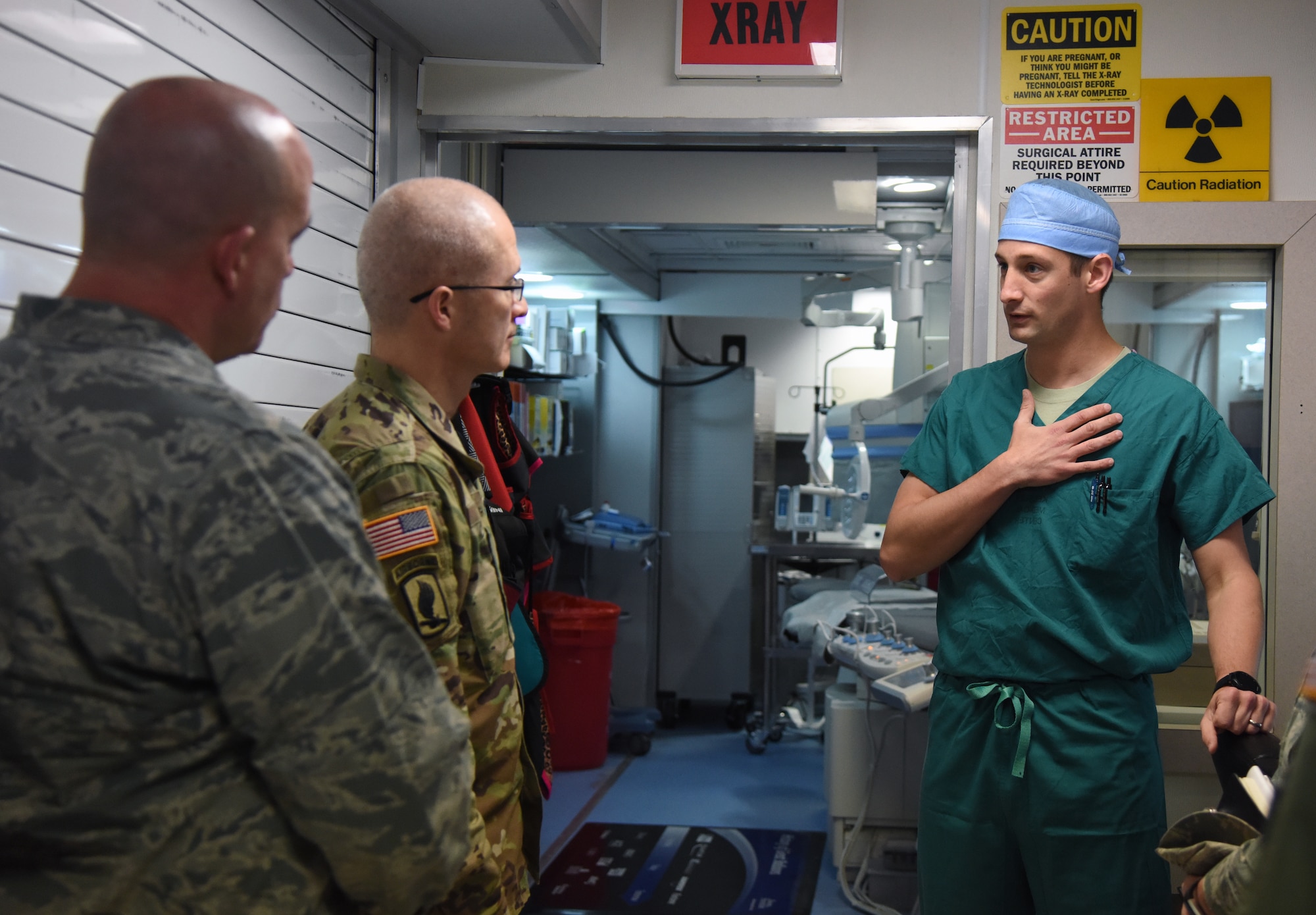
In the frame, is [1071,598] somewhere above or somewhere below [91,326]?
below

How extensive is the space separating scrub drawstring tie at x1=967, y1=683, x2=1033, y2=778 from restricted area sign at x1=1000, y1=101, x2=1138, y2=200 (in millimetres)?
1278

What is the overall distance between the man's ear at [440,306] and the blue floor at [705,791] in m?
2.72

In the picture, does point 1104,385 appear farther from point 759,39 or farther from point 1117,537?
point 759,39

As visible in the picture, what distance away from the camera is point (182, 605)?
2.59 ft

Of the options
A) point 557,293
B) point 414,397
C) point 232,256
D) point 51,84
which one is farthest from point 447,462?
point 557,293

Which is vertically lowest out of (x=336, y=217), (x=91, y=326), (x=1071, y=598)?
(x=1071, y=598)

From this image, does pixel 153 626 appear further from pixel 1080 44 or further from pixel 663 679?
pixel 663 679

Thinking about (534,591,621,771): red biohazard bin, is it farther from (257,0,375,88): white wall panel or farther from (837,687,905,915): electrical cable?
(257,0,375,88): white wall panel

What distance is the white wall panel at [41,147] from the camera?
133 cm

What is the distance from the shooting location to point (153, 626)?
78 centimetres

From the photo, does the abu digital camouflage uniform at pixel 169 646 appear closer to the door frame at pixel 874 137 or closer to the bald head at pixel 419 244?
the bald head at pixel 419 244

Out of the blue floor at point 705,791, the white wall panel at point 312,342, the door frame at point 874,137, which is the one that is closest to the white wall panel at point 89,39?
the white wall panel at point 312,342

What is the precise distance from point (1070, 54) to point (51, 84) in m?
2.13

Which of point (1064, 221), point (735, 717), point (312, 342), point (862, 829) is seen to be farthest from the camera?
point (735, 717)
